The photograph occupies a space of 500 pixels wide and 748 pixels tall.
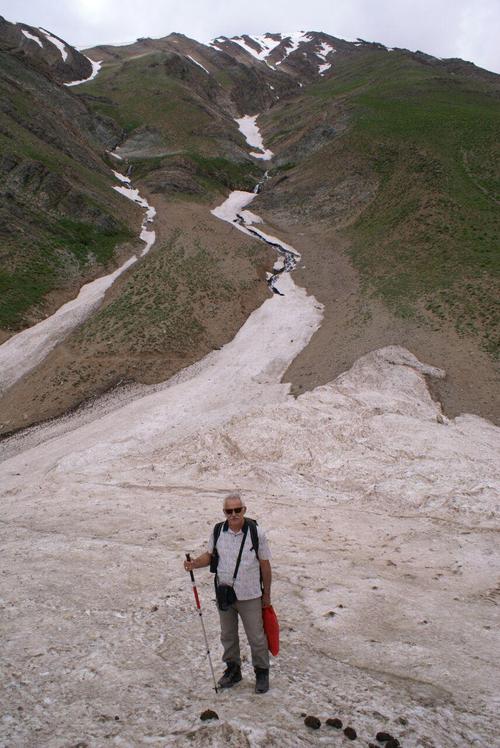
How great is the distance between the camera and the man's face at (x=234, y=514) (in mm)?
6785

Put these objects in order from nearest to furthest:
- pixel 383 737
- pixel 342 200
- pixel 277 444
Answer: pixel 383 737 → pixel 277 444 → pixel 342 200

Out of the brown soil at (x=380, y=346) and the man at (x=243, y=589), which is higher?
the brown soil at (x=380, y=346)

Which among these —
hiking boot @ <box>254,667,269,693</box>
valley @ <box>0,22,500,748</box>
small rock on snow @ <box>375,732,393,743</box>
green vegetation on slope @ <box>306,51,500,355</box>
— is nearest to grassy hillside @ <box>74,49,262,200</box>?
valley @ <box>0,22,500,748</box>

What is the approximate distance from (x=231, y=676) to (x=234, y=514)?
2436 mm

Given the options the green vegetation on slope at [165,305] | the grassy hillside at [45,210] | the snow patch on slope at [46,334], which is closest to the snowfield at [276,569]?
the snow patch on slope at [46,334]

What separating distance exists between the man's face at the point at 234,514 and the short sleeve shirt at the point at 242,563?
0.11 m

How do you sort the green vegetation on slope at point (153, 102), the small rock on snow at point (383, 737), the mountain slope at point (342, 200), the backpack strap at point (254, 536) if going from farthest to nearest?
the green vegetation on slope at point (153, 102)
the mountain slope at point (342, 200)
the backpack strap at point (254, 536)
the small rock on snow at point (383, 737)

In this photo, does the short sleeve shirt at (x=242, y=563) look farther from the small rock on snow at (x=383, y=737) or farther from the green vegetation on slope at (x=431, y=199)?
the green vegetation on slope at (x=431, y=199)

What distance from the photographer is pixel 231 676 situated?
7.04 meters

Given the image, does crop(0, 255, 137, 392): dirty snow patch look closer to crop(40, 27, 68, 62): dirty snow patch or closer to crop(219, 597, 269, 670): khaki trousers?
crop(219, 597, 269, 670): khaki trousers

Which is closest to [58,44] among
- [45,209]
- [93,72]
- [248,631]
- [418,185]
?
[93,72]

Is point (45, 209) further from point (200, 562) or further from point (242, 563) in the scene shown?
point (242, 563)

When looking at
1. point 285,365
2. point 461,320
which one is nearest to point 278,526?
point 285,365

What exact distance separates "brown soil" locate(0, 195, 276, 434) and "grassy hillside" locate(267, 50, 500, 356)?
13.6 metres
